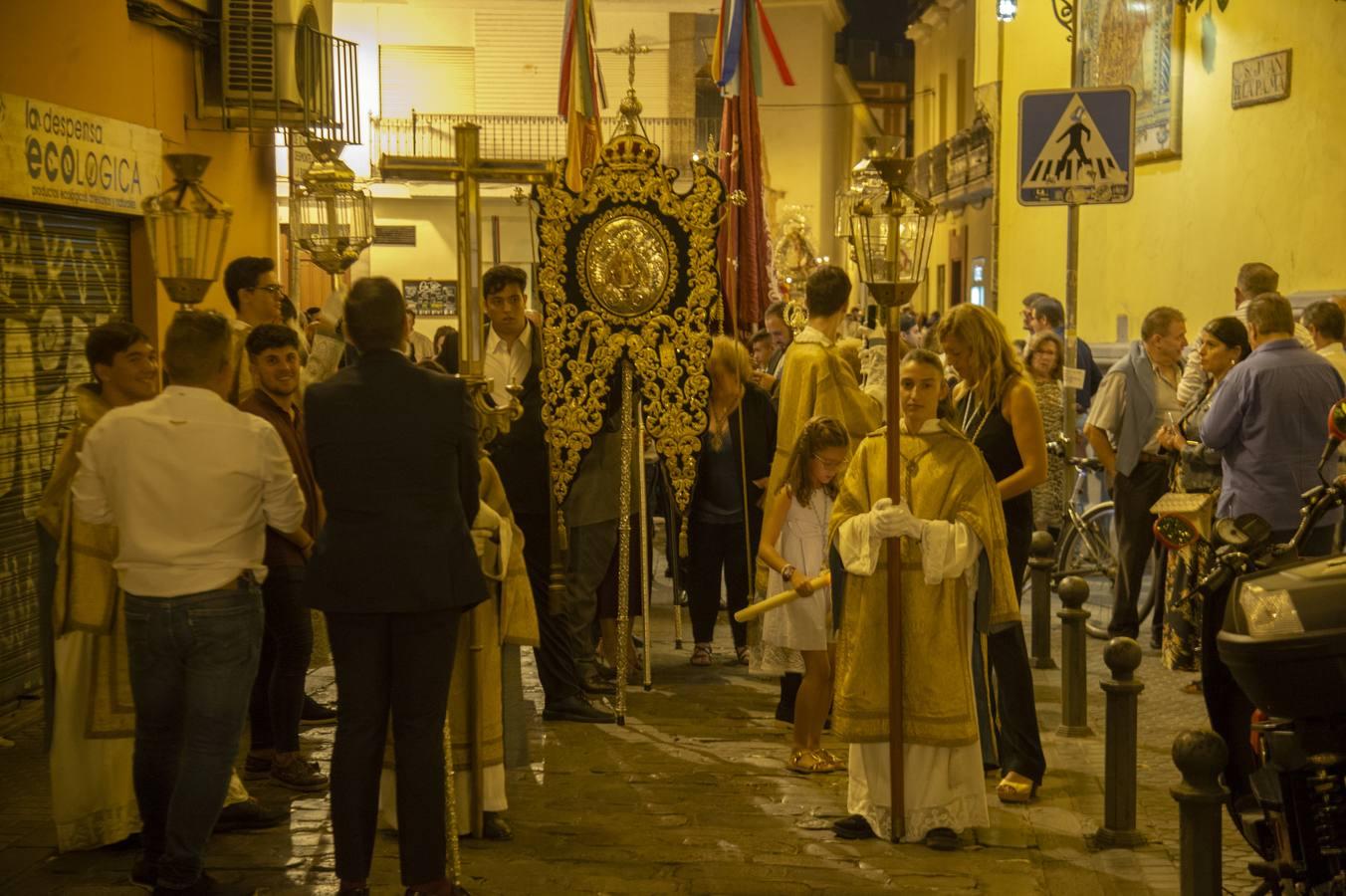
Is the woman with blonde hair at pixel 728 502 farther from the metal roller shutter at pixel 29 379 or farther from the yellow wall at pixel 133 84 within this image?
the yellow wall at pixel 133 84

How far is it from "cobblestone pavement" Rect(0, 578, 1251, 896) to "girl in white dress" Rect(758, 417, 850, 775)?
0.24 metres

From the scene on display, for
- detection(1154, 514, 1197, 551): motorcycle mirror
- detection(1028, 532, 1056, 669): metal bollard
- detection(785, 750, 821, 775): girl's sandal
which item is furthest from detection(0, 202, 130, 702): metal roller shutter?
detection(1154, 514, 1197, 551): motorcycle mirror

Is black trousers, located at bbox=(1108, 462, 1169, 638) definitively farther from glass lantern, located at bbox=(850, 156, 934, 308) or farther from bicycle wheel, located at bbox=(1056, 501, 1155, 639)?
glass lantern, located at bbox=(850, 156, 934, 308)

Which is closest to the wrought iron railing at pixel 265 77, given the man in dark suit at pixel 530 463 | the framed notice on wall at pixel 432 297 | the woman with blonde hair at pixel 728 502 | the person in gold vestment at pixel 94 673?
the woman with blonde hair at pixel 728 502

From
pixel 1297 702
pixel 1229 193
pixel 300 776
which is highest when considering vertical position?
pixel 1229 193

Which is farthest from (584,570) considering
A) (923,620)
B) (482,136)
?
(482,136)

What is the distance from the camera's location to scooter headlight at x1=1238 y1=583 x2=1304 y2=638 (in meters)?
4.52

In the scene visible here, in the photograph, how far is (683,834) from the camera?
6.67m

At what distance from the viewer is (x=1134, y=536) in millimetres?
10352

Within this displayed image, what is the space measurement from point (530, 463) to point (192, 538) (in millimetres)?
3118

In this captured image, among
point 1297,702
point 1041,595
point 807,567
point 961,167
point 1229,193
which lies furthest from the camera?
point 961,167

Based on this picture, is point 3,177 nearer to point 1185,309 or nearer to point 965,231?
point 1185,309

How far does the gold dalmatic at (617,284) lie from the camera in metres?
8.24

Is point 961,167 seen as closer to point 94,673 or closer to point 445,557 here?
point 94,673
